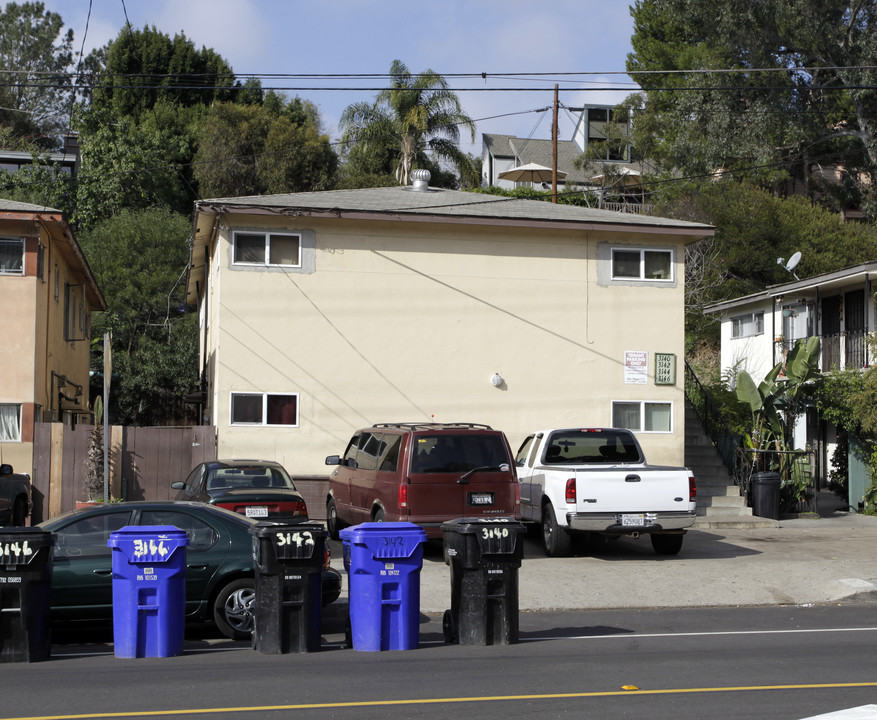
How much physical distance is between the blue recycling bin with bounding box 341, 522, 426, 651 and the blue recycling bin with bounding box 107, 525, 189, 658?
1.54 meters

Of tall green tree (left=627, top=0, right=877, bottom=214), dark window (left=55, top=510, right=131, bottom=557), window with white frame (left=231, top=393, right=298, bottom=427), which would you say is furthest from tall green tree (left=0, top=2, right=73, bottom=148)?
dark window (left=55, top=510, right=131, bottom=557)

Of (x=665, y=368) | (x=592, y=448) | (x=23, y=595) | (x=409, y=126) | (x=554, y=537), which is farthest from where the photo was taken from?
(x=409, y=126)

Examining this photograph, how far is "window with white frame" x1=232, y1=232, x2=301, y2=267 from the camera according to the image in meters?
19.8

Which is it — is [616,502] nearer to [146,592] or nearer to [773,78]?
[146,592]

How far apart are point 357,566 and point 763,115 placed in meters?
28.8

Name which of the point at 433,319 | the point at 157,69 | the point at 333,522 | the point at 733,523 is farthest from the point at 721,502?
the point at 157,69

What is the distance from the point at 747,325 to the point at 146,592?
28169mm

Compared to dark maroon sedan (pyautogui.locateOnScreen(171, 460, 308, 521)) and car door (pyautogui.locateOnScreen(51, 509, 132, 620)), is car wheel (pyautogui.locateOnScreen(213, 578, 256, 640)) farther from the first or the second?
dark maroon sedan (pyautogui.locateOnScreen(171, 460, 308, 521))

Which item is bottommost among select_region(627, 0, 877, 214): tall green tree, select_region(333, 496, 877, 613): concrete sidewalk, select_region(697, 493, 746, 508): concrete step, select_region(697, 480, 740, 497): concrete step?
select_region(333, 496, 877, 613): concrete sidewalk

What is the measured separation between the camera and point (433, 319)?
20.8 m

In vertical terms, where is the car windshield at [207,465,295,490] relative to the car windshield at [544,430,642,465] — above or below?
below

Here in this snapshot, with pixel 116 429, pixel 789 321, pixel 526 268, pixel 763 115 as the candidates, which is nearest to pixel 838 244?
pixel 763 115

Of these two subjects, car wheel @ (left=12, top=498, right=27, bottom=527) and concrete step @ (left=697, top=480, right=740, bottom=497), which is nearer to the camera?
car wheel @ (left=12, top=498, right=27, bottom=527)

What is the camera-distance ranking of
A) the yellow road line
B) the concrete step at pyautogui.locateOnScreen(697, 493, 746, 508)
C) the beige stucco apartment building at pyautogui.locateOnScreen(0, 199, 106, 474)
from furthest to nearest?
the concrete step at pyautogui.locateOnScreen(697, 493, 746, 508) → the beige stucco apartment building at pyautogui.locateOnScreen(0, 199, 106, 474) → the yellow road line
